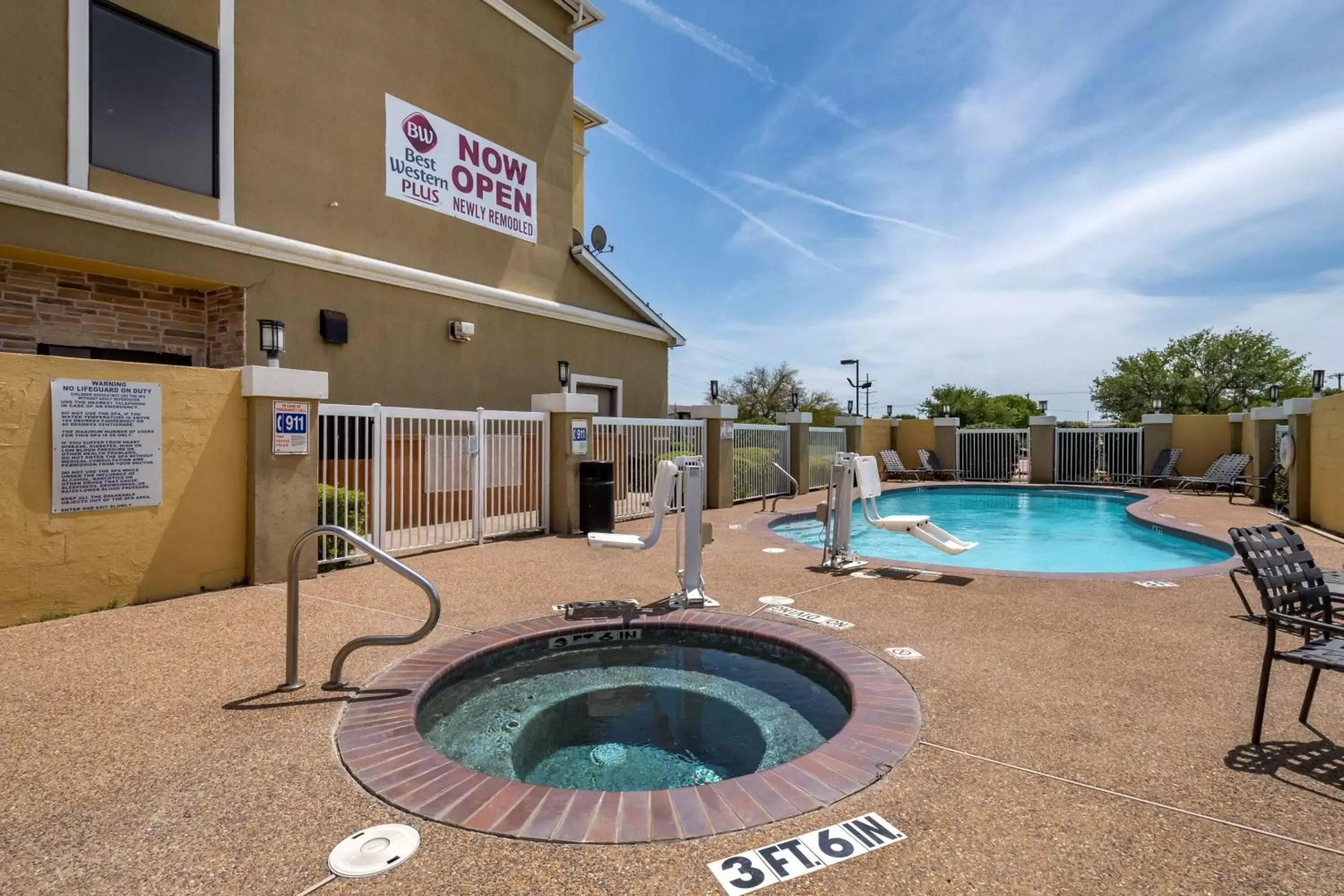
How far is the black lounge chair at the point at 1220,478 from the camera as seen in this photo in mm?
15797

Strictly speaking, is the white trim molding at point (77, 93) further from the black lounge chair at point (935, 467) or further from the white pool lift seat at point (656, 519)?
the black lounge chair at point (935, 467)

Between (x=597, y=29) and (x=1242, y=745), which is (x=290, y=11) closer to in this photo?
Result: (x=597, y=29)

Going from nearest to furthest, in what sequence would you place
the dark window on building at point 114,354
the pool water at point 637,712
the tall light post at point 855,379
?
the pool water at point 637,712 < the dark window on building at point 114,354 < the tall light post at point 855,379

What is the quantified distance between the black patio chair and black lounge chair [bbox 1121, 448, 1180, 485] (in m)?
17.0

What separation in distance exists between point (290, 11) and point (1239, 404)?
4843 centimetres

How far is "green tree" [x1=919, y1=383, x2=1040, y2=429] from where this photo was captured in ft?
170

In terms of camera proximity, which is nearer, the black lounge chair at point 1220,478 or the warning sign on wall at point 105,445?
the warning sign on wall at point 105,445

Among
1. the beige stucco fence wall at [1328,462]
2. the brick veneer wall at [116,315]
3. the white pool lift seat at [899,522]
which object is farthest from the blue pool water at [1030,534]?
the brick veneer wall at [116,315]

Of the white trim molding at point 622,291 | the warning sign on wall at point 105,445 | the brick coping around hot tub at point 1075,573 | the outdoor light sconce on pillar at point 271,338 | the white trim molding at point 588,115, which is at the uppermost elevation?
the white trim molding at point 588,115

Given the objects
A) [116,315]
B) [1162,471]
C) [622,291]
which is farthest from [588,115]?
[1162,471]

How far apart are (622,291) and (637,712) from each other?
12.2m

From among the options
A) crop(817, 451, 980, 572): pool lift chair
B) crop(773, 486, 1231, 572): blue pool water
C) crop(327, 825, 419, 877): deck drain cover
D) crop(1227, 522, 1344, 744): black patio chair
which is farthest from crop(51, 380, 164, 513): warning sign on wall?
crop(1227, 522, 1344, 744): black patio chair

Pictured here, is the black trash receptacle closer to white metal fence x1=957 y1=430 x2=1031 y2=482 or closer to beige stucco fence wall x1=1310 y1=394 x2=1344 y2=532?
beige stucco fence wall x1=1310 y1=394 x2=1344 y2=532

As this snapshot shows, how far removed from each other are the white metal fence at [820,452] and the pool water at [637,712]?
11.8m
